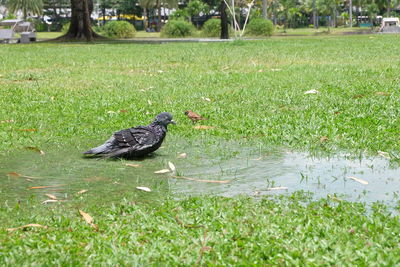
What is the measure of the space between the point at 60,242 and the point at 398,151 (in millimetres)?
3323

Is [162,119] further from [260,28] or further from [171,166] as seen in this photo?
[260,28]

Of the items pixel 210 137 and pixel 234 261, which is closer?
pixel 234 261

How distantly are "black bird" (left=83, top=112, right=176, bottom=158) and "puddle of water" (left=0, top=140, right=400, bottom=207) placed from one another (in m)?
0.08

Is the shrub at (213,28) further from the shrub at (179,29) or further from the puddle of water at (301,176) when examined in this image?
the puddle of water at (301,176)

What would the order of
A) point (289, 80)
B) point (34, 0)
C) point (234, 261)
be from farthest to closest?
point (34, 0)
point (289, 80)
point (234, 261)

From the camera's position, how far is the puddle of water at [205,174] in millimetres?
4297

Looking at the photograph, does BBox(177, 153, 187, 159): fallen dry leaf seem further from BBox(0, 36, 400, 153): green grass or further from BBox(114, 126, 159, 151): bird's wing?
BBox(0, 36, 400, 153): green grass

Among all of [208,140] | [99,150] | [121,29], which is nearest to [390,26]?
[121,29]

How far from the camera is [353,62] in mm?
13305

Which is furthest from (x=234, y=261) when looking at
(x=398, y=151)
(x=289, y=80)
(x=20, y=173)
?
(x=289, y=80)

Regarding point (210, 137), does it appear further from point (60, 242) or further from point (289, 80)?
point (289, 80)

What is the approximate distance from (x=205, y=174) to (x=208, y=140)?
130 centimetres

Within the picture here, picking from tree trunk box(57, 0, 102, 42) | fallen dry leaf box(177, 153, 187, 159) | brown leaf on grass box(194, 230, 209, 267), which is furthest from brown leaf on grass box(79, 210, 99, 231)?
tree trunk box(57, 0, 102, 42)

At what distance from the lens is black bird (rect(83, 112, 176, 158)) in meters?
5.23
